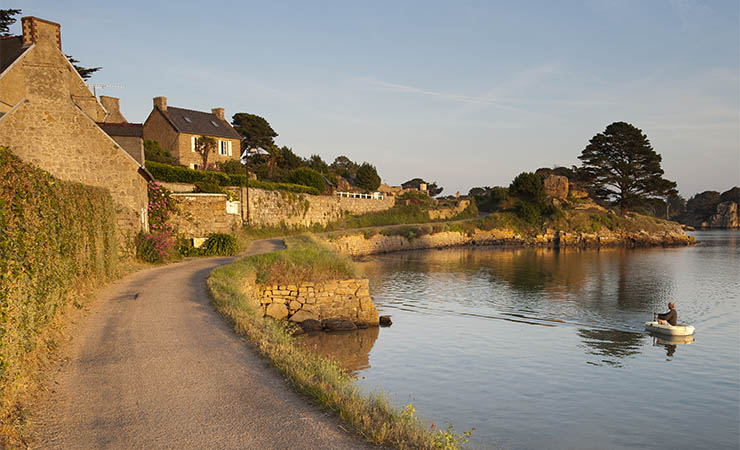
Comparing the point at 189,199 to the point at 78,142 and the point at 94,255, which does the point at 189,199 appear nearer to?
the point at 78,142

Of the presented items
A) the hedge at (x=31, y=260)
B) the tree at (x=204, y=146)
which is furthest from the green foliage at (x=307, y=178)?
the hedge at (x=31, y=260)

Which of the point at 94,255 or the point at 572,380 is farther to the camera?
the point at 94,255

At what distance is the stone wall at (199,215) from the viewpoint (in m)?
24.8

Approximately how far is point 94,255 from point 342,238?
95.2ft

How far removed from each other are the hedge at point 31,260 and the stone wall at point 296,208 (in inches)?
1028

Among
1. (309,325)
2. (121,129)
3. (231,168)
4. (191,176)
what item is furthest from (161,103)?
(309,325)

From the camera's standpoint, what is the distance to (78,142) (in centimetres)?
2012

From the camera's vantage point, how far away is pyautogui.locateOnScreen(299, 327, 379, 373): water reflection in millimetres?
14383

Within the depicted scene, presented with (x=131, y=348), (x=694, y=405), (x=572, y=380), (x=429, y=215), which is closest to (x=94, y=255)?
(x=131, y=348)

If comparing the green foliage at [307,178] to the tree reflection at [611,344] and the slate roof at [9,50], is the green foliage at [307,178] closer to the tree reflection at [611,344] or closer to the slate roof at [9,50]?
the slate roof at [9,50]

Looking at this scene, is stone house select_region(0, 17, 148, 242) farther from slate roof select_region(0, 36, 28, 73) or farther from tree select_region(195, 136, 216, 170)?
tree select_region(195, 136, 216, 170)

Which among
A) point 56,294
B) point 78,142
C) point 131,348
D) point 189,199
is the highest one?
point 78,142

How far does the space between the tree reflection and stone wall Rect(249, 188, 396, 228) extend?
27.3 m

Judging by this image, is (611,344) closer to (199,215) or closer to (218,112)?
(199,215)
